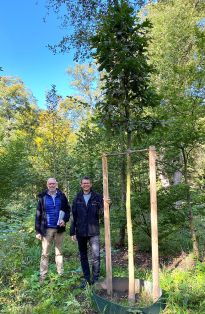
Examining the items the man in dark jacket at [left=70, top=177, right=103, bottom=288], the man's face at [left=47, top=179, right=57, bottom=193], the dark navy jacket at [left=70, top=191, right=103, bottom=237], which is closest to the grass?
the man in dark jacket at [left=70, top=177, right=103, bottom=288]

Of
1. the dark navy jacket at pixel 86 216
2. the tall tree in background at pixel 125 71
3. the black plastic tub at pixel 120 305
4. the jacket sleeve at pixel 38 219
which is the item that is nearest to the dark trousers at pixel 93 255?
the dark navy jacket at pixel 86 216

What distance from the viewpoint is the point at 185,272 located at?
18.7ft

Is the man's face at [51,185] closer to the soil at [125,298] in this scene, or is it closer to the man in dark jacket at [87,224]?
the man in dark jacket at [87,224]

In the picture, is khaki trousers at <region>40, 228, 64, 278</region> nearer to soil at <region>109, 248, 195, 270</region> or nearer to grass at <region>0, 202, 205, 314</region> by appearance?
grass at <region>0, 202, 205, 314</region>

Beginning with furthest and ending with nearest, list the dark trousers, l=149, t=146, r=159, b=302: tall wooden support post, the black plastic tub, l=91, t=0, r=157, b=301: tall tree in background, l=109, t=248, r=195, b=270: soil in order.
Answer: l=109, t=248, r=195, b=270: soil → the dark trousers → l=91, t=0, r=157, b=301: tall tree in background → l=149, t=146, r=159, b=302: tall wooden support post → the black plastic tub

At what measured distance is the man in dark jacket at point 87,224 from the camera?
568 centimetres

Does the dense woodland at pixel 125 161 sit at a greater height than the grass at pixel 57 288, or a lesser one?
greater

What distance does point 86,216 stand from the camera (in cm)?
575

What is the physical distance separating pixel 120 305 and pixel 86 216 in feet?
5.93

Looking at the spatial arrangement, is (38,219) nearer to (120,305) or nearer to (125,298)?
(125,298)

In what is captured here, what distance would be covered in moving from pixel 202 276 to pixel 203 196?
163 cm

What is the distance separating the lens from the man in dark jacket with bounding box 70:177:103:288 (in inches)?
223

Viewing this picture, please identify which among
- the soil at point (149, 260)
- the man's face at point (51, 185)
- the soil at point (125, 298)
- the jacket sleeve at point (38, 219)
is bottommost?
the soil at point (125, 298)

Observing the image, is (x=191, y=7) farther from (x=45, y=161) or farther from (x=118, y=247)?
(x=118, y=247)
